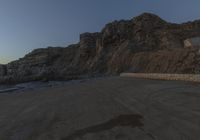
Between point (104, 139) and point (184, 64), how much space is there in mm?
20323

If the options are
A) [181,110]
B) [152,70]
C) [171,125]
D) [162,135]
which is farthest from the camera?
[152,70]

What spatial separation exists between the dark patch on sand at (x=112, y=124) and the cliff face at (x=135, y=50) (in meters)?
17.5

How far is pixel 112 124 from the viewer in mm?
4859

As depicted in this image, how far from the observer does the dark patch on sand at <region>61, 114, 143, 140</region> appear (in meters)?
4.40

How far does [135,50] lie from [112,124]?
3903cm

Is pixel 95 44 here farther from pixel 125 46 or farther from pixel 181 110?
pixel 181 110

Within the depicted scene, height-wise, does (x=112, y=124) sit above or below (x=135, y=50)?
below

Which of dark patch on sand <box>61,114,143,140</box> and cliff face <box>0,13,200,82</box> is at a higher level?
cliff face <box>0,13,200,82</box>

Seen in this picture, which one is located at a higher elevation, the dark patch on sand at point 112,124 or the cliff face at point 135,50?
the cliff face at point 135,50

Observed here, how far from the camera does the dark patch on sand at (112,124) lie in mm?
4403

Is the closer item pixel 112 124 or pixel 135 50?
pixel 112 124

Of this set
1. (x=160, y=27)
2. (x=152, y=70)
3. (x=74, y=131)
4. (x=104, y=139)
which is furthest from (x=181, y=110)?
(x=160, y=27)

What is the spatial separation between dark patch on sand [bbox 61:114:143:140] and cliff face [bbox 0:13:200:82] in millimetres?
17532

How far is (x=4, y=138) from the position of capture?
469 cm
